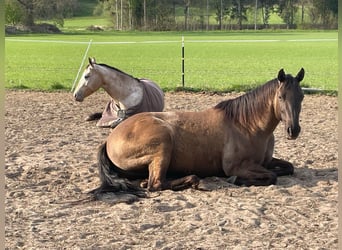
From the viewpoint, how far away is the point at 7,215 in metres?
4.66

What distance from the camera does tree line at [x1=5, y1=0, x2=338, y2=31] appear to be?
6375 centimetres

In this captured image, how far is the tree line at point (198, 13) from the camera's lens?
63.8 m

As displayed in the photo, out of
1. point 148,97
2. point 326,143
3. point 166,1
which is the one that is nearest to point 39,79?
point 148,97

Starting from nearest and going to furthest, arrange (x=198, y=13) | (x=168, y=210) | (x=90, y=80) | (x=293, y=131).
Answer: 1. (x=168, y=210)
2. (x=293, y=131)
3. (x=90, y=80)
4. (x=198, y=13)

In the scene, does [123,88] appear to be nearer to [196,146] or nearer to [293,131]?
[196,146]

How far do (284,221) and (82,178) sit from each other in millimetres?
2295

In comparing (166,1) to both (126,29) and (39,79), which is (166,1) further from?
(39,79)

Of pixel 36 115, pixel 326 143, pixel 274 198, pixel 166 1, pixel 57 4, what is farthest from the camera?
pixel 166 1

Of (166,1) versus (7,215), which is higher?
(166,1)

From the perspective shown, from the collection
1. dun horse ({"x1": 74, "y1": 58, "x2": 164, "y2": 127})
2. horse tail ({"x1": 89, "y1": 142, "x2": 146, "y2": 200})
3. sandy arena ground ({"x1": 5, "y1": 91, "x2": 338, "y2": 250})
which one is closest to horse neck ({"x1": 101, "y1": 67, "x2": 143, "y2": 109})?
dun horse ({"x1": 74, "y1": 58, "x2": 164, "y2": 127})

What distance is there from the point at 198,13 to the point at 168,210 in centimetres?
7196

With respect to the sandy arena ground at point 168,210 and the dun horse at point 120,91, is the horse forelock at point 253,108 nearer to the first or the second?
the sandy arena ground at point 168,210

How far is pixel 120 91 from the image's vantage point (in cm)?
855

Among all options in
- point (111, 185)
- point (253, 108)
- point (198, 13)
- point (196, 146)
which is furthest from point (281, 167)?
point (198, 13)
